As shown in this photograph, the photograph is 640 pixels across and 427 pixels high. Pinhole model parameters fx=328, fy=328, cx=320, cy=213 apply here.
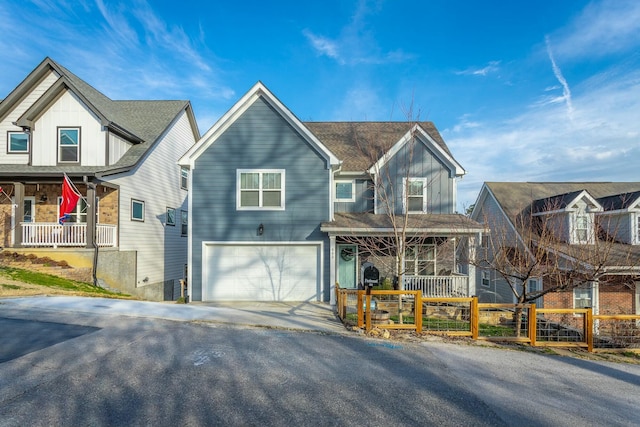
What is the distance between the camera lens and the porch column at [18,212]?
1314 cm

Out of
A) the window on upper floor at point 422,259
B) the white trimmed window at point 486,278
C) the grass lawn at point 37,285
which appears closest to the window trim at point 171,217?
the grass lawn at point 37,285

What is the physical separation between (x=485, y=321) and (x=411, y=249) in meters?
3.73

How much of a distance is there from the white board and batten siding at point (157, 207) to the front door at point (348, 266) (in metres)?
9.64

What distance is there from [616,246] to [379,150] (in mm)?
10931

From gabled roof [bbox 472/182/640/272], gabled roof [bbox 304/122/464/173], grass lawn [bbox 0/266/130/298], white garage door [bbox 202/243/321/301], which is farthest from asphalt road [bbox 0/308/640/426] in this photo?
gabled roof [bbox 472/182/640/272]

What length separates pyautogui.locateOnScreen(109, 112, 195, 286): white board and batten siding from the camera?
15250mm

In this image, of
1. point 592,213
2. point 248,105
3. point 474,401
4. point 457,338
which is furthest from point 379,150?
point 474,401

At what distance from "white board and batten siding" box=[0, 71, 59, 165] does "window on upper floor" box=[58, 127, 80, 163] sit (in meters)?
1.57

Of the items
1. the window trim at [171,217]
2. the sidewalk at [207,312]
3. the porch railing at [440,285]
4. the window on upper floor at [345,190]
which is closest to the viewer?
the sidewalk at [207,312]

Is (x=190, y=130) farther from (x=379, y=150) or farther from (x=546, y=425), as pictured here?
(x=546, y=425)

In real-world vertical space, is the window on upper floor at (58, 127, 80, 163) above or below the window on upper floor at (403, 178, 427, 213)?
above

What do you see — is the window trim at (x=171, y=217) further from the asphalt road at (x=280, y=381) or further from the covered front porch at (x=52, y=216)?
the asphalt road at (x=280, y=381)

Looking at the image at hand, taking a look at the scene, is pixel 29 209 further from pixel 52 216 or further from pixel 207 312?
pixel 207 312

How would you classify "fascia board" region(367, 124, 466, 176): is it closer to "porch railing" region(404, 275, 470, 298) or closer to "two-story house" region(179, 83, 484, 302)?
"two-story house" region(179, 83, 484, 302)
